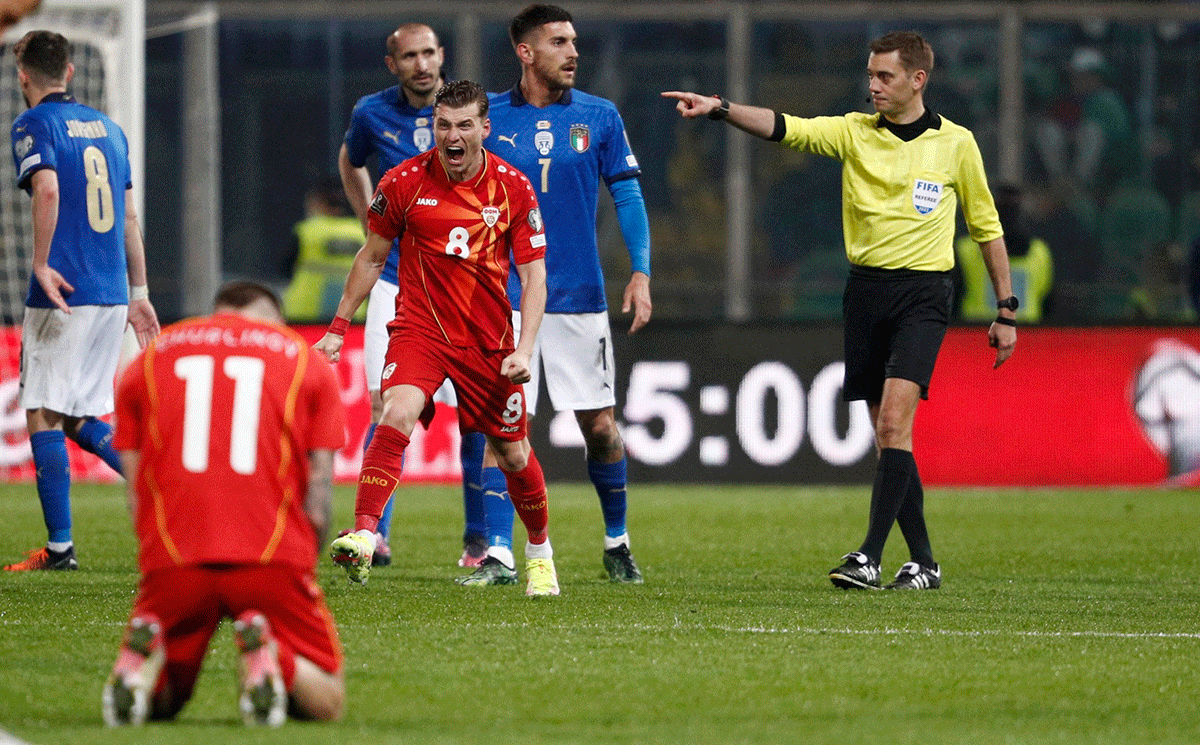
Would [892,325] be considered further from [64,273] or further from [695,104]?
[64,273]

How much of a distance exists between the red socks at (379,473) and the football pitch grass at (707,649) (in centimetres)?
34

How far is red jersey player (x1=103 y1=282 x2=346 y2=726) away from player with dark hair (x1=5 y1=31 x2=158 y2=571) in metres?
3.77

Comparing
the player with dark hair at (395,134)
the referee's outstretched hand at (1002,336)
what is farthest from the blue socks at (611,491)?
the referee's outstretched hand at (1002,336)

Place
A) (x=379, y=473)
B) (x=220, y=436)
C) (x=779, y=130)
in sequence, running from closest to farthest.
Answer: (x=220, y=436) → (x=379, y=473) → (x=779, y=130)

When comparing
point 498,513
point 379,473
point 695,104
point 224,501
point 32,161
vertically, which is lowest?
point 498,513

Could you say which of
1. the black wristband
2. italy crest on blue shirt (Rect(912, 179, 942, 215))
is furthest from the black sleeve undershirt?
italy crest on blue shirt (Rect(912, 179, 942, 215))

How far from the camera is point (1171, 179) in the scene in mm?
20672

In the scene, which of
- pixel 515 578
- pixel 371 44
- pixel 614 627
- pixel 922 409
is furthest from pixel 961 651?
pixel 371 44

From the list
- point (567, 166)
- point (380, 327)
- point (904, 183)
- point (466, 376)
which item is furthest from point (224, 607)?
point (904, 183)

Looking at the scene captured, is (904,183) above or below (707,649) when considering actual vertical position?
above

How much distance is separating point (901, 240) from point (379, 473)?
2328 mm

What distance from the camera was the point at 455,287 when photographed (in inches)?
265

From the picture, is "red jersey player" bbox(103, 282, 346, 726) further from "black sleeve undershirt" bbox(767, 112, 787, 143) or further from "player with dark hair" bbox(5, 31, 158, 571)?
"player with dark hair" bbox(5, 31, 158, 571)

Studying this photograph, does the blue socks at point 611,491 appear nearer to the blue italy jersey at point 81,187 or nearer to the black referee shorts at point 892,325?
the black referee shorts at point 892,325
